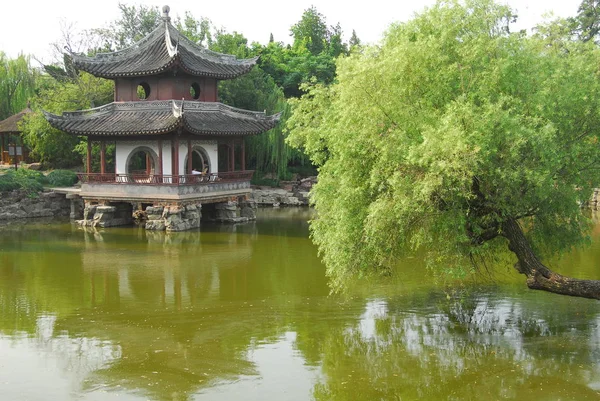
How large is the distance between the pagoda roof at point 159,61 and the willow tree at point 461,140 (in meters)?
17.0

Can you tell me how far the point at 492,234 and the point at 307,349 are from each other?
12.1 ft

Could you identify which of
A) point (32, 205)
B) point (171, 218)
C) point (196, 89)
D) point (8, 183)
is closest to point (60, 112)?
point (8, 183)

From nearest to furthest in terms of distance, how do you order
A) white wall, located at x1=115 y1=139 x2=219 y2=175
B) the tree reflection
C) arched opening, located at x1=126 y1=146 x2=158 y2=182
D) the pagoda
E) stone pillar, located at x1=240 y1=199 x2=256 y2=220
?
the tree reflection < the pagoda < arched opening, located at x1=126 y1=146 x2=158 y2=182 < white wall, located at x1=115 y1=139 x2=219 y2=175 < stone pillar, located at x1=240 y1=199 x2=256 y2=220

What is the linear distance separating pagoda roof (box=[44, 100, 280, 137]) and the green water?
25.3ft

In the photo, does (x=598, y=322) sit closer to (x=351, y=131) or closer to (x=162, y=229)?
(x=351, y=131)

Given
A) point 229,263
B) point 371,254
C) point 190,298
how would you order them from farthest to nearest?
point 229,263, point 190,298, point 371,254

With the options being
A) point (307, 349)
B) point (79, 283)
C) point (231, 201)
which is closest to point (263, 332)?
point (307, 349)

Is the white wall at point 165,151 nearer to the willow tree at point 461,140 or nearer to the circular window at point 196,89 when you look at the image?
the circular window at point 196,89

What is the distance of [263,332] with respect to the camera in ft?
43.0

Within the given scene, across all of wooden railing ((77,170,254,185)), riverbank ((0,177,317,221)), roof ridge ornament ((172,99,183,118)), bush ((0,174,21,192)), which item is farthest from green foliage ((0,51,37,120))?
roof ridge ornament ((172,99,183,118))

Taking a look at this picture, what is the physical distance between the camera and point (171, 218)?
86.8 ft

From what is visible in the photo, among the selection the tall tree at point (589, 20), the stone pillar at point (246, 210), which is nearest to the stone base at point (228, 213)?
the stone pillar at point (246, 210)

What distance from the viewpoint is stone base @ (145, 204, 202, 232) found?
86.7ft

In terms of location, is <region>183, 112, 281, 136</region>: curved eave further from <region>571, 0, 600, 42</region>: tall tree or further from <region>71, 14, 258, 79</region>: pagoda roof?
<region>571, 0, 600, 42</region>: tall tree
